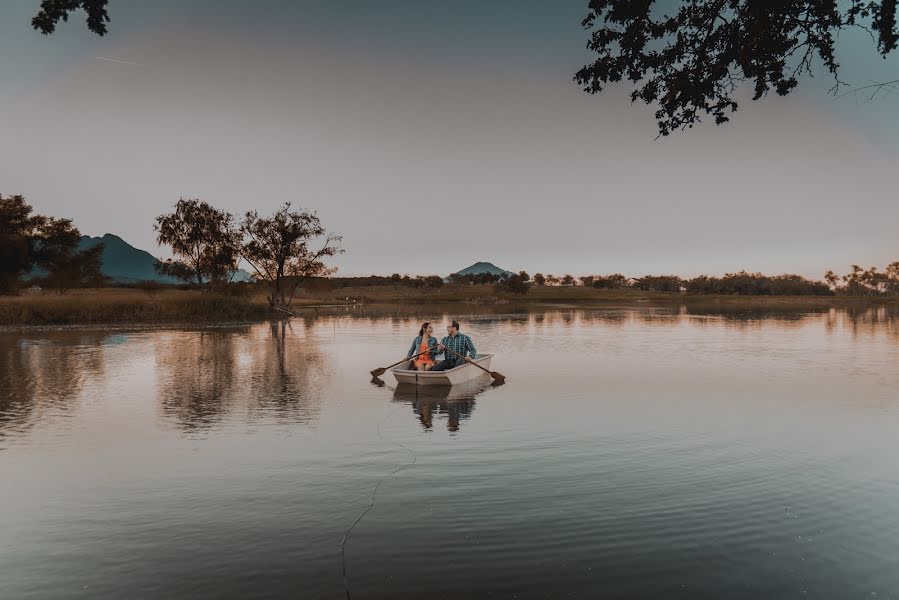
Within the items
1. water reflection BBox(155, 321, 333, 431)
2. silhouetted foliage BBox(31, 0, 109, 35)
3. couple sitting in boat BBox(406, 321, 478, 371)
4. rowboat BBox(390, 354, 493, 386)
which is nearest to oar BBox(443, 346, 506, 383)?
couple sitting in boat BBox(406, 321, 478, 371)

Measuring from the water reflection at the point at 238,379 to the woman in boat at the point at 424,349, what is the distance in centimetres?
298

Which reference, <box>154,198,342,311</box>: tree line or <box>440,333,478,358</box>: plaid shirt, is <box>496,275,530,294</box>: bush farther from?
<box>440,333,478,358</box>: plaid shirt

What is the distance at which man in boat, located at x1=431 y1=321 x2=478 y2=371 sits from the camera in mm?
18203

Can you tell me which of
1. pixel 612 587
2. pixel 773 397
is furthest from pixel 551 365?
pixel 612 587

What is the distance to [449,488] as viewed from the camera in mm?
8203

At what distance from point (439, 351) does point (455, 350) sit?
2.96 feet

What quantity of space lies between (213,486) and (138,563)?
99.4 inches

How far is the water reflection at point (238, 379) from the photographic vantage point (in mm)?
13734

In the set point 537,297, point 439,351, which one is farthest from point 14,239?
point 537,297

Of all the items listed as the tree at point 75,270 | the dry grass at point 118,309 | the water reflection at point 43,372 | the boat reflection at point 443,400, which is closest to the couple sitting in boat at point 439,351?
the boat reflection at point 443,400

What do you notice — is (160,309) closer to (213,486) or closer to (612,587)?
(213,486)

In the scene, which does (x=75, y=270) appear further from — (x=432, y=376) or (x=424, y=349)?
(x=432, y=376)

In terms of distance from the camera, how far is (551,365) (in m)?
23.0

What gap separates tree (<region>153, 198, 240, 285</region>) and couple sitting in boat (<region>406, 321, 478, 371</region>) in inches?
1842
